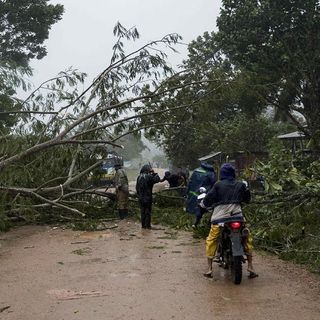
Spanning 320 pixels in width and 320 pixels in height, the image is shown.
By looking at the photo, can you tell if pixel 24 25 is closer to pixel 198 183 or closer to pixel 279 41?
pixel 279 41

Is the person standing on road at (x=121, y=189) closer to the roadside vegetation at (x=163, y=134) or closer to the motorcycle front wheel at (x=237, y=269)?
the roadside vegetation at (x=163, y=134)

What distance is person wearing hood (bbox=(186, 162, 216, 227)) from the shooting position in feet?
28.3

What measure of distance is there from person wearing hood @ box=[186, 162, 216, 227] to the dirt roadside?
0.66 meters

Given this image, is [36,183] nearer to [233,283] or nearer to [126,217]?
[126,217]

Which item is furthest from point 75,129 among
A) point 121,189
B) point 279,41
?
point 279,41

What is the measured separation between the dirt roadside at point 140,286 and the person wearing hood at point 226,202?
0.40 m

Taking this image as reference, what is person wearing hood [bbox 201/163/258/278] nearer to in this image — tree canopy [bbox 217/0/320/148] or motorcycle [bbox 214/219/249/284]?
motorcycle [bbox 214/219/249/284]

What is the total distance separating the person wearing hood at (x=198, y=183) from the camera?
862 cm

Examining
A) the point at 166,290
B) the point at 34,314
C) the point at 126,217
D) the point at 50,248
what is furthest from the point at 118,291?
the point at 126,217

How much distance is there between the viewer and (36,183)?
1131 centimetres

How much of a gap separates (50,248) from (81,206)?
127 inches

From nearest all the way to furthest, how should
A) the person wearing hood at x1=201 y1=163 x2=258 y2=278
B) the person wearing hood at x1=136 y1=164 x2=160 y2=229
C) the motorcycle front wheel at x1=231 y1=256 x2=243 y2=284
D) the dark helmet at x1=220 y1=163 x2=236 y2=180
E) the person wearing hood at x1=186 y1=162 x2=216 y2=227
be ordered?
the motorcycle front wheel at x1=231 y1=256 x2=243 y2=284, the person wearing hood at x1=201 y1=163 x2=258 y2=278, the dark helmet at x1=220 y1=163 x2=236 y2=180, the person wearing hood at x1=186 y1=162 x2=216 y2=227, the person wearing hood at x1=136 y1=164 x2=160 y2=229

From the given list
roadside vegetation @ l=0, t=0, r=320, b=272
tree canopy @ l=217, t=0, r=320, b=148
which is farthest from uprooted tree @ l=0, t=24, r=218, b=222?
tree canopy @ l=217, t=0, r=320, b=148

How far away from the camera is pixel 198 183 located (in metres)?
8.82
